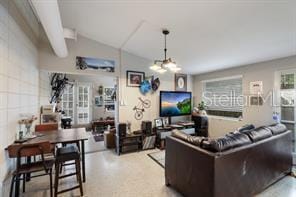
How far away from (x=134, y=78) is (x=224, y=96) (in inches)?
112

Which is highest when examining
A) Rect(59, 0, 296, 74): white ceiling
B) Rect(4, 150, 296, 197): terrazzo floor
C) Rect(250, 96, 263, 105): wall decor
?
Rect(59, 0, 296, 74): white ceiling

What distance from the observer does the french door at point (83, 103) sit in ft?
23.9

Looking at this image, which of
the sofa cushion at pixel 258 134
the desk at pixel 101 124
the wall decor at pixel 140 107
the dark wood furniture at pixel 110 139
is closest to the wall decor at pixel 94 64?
the wall decor at pixel 140 107

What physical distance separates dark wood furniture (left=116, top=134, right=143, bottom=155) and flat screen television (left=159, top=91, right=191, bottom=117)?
1046 mm

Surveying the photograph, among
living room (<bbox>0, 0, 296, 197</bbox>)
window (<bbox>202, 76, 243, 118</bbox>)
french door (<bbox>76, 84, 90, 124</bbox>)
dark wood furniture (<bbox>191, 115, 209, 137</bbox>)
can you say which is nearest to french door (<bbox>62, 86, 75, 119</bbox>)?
french door (<bbox>76, 84, 90, 124</bbox>)

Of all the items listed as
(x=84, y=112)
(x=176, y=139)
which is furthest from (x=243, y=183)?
(x=84, y=112)

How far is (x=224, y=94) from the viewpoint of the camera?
4926mm

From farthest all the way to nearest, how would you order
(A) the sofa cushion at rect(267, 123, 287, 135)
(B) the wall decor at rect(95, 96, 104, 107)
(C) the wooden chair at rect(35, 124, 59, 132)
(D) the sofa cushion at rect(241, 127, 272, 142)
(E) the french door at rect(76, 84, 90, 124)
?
(B) the wall decor at rect(95, 96, 104, 107) → (E) the french door at rect(76, 84, 90, 124) → (C) the wooden chair at rect(35, 124, 59, 132) → (A) the sofa cushion at rect(267, 123, 287, 135) → (D) the sofa cushion at rect(241, 127, 272, 142)

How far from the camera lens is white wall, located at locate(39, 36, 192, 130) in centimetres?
369

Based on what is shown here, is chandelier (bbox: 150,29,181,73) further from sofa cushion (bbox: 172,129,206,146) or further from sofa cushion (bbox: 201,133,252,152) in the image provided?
sofa cushion (bbox: 201,133,252,152)

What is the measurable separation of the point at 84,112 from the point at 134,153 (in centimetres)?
429

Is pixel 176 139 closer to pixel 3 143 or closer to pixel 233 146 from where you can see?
pixel 233 146

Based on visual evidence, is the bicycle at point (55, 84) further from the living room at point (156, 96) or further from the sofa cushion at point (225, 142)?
the sofa cushion at point (225, 142)

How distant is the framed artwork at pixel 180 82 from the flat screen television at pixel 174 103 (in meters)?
0.38
